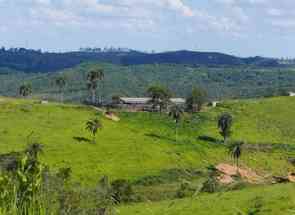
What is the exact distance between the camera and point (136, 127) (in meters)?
150

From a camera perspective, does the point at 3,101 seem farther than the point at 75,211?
A: Yes

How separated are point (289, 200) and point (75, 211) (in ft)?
56.9

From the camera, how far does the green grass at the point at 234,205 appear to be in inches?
1799

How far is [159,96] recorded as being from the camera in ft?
566

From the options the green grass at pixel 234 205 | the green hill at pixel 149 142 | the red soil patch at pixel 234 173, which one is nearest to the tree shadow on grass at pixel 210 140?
the green hill at pixel 149 142

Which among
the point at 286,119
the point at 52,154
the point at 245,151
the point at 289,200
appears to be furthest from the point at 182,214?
the point at 286,119

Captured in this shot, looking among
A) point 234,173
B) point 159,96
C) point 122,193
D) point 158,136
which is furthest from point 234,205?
point 159,96

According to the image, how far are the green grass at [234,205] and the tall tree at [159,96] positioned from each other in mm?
109948

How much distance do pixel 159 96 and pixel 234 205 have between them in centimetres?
12208

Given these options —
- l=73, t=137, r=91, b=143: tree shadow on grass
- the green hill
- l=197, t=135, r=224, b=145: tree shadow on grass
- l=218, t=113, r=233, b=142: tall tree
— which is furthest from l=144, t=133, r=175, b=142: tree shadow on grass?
l=73, t=137, r=91, b=143: tree shadow on grass

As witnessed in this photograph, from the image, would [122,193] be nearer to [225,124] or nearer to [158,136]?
[158,136]

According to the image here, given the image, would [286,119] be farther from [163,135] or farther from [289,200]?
[289,200]

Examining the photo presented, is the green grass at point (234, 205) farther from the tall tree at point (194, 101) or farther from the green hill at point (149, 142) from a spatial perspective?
the tall tree at point (194, 101)

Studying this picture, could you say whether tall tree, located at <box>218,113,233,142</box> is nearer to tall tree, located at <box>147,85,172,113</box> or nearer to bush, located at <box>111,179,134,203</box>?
tall tree, located at <box>147,85,172,113</box>
